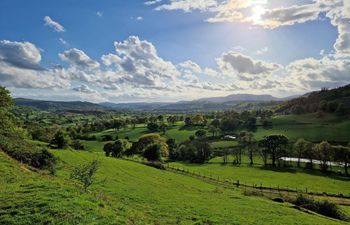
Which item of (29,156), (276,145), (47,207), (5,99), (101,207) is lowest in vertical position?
(276,145)

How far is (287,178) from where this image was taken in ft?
307

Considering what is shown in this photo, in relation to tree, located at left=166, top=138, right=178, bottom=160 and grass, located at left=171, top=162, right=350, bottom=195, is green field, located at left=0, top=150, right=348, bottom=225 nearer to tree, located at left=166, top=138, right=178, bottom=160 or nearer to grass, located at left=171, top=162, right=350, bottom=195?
grass, located at left=171, top=162, right=350, bottom=195

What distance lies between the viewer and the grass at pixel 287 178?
269ft

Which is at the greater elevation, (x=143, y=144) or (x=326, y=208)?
(x=326, y=208)

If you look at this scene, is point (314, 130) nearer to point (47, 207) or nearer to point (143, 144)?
point (143, 144)

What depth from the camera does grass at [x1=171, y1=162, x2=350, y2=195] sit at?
269ft

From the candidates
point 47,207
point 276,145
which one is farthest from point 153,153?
point 47,207

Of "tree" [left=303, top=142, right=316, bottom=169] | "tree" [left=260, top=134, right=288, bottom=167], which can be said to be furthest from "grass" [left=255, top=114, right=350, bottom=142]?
"tree" [left=260, top=134, right=288, bottom=167]

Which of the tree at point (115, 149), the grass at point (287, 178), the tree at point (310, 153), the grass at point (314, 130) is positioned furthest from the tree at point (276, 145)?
the tree at point (115, 149)

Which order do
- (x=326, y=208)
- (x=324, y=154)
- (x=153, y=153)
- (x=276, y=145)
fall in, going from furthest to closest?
(x=276, y=145), (x=324, y=154), (x=153, y=153), (x=326, y=208)

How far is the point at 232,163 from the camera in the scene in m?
123

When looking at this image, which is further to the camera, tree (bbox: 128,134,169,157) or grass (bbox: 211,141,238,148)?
grass (bbox: 211,141,238,148)

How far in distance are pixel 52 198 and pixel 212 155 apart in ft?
409

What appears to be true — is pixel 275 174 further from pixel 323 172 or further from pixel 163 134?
pixel 163 134
